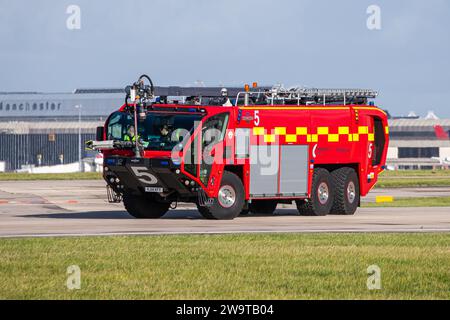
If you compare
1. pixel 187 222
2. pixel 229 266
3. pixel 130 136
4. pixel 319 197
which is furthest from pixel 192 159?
pixel 229 266

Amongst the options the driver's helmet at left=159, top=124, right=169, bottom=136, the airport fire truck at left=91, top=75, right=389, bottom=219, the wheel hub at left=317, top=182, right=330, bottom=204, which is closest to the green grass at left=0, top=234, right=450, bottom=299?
the airport fire truck at left=91, top=75, right=389, bottom=219

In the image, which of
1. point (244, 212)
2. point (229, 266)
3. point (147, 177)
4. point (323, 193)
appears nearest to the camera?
point (229, 266)

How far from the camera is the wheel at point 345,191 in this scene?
3119 centimetres

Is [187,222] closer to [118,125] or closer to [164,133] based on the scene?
[164,133]

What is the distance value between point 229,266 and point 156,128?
11.1m

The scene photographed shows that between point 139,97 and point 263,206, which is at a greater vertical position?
point 139,97

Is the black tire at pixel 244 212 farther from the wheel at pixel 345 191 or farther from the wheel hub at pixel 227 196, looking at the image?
the wheel hub at pixel 227 196

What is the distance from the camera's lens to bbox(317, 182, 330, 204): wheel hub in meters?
30.7

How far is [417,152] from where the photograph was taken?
183 metres

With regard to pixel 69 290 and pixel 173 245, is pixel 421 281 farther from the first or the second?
pixel 173 245

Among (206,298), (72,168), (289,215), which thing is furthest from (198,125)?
(72,168)

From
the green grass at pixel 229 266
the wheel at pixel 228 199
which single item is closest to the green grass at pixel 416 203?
the wheel at pixel 228 199

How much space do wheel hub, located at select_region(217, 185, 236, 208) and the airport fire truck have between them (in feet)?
0.09

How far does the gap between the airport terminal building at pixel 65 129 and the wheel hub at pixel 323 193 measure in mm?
139637
